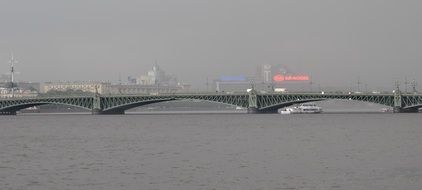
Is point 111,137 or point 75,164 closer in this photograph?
point 75,164

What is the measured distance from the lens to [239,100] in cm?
12344

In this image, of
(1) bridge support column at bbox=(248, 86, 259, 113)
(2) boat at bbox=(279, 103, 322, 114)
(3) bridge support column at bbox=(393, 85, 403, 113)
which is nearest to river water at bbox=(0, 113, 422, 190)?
(3) bridge support column at bbox=(393, 85, 403, 113)

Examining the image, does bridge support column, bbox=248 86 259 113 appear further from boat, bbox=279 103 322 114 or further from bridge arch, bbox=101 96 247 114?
boat, bbox=279 103 322 114

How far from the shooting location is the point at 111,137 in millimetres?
63688

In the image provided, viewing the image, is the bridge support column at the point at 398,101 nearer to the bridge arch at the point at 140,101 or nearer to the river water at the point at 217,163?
the bridge arch at the point at 140,101

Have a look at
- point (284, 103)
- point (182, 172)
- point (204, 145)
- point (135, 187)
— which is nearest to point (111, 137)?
point (204, 145)

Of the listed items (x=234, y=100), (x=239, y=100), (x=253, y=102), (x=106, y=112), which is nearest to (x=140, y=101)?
(x=106, y=112)

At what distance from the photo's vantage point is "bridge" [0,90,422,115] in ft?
378

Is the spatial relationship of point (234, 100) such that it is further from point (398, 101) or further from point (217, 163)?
point (217, 163)

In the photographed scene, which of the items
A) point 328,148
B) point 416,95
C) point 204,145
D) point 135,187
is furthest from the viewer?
point 416,95

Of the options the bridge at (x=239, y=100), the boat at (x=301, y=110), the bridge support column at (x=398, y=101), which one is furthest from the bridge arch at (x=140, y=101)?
the bridge support column at (x=398, y=101)

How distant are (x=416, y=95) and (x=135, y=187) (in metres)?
86.9

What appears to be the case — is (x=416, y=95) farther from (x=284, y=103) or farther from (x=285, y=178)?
(x=285, y=178)

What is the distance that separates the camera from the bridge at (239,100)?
115062 millimetres
